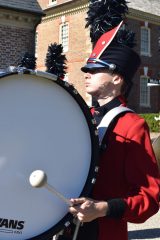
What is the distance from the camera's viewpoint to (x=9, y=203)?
1.70 metres

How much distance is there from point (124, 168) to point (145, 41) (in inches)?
962

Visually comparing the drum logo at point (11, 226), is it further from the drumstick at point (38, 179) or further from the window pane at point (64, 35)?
the window pane at point (64, 35)

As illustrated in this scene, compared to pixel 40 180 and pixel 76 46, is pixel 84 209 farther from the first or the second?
pixel 76 46

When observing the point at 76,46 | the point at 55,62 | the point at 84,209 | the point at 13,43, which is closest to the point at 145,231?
the point at 55,62

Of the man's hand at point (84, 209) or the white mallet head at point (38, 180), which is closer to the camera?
the white mallet head at point (38, 180)

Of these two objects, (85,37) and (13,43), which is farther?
(85,37)

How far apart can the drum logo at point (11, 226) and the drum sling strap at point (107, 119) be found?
0.46m

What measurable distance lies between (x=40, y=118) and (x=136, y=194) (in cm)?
48

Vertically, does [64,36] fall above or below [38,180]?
above

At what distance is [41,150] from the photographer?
1.76 m

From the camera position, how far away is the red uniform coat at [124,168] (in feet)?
6.14

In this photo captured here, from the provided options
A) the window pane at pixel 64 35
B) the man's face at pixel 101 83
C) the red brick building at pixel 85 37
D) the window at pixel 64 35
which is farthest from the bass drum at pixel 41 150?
the window pane at pixel 64 35

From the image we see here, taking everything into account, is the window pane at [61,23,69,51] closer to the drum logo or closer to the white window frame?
the white window frame

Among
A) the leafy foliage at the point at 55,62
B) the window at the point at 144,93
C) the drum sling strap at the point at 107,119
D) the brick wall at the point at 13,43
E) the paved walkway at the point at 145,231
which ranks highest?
the brick wall at the point at 13,43
